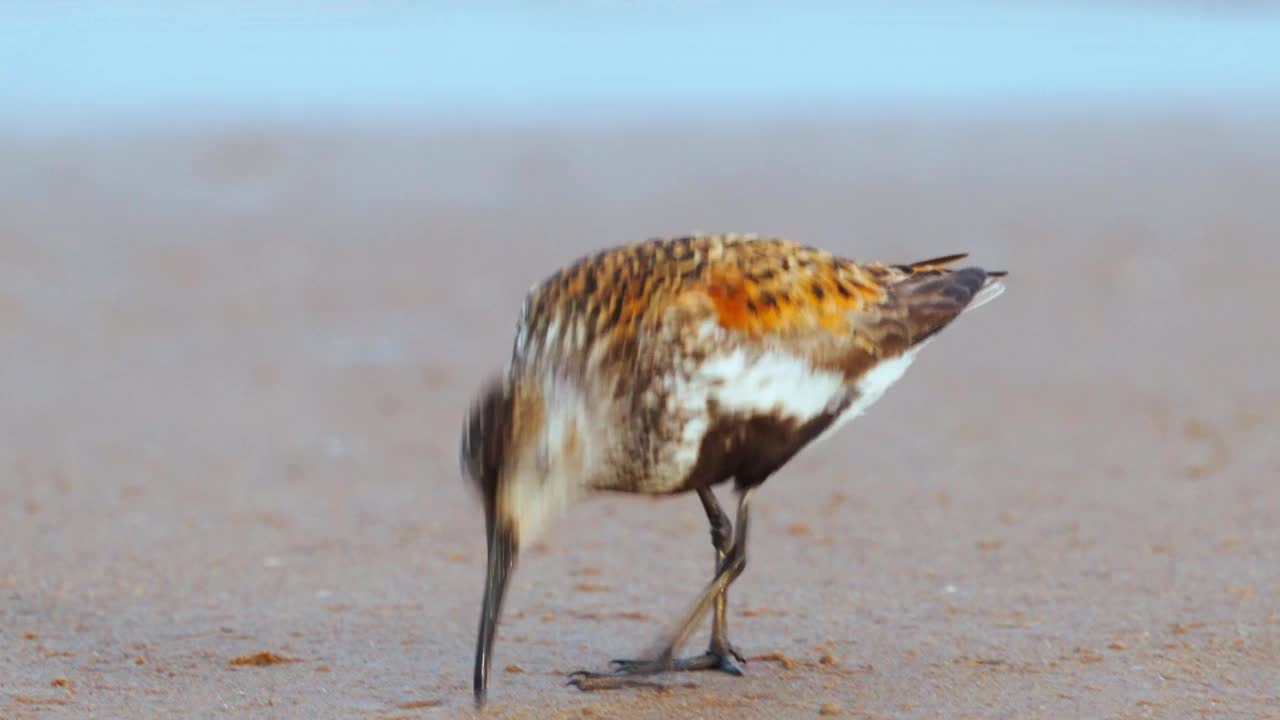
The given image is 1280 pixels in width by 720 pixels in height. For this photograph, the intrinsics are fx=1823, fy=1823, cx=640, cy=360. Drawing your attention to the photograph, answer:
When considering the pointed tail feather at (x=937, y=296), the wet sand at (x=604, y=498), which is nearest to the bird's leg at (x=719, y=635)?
the wet sand at (x=604, y=498)

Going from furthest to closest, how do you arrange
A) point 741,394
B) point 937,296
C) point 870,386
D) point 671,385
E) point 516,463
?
point 937,296
point 870,386
point 741,394
point 671,385
point 516,463

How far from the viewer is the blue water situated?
1600 cm

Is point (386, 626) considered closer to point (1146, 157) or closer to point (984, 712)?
point (984, 712)

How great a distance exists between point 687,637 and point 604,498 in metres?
2.42

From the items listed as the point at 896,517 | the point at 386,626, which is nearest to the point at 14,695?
the point at 386,626

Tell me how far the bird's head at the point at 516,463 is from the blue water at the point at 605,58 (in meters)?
10.8

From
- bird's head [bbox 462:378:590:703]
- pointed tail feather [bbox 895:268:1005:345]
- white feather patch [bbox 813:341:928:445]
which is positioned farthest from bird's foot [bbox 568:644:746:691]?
pointed tail feather [bbox 895:268:1005:345]

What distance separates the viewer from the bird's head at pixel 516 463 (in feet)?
15.6

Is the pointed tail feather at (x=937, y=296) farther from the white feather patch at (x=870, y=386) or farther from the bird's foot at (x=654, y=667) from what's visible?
the bird's foot at (x=654, y=667)

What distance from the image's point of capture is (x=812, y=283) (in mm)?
5422

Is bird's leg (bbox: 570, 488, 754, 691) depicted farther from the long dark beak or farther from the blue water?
the blue water

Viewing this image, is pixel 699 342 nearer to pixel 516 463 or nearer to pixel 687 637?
pixel 516 463

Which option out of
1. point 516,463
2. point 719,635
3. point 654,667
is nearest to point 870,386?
point 719,635

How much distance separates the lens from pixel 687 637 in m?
5.43
